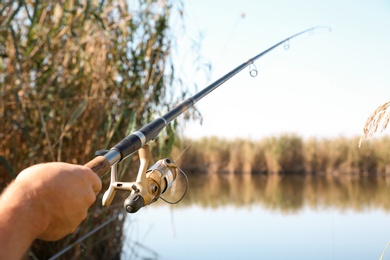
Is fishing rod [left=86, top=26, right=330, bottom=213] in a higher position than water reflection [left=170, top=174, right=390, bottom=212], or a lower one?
higher

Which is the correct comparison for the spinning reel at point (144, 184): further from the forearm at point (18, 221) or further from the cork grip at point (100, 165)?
the forearm at point (18, 221)

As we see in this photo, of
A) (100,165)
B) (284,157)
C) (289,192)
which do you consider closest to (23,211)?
(100,165)

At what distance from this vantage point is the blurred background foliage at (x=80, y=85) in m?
2.80

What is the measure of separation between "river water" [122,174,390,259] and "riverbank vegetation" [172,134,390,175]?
1798 mm

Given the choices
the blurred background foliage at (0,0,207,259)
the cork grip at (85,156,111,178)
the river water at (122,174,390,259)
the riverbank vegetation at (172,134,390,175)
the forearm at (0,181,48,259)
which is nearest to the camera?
the forearm at (0,181,48,259)

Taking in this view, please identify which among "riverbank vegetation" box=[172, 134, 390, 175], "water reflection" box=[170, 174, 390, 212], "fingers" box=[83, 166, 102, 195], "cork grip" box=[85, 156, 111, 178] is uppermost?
"riverbank vegetation" box=[172, 134, 390, 175]

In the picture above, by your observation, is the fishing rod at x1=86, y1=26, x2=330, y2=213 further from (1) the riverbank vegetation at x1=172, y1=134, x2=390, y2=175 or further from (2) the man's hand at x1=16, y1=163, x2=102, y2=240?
(1) the riverbank vegetation at x1=172, y1=134, x2=390, y2=175

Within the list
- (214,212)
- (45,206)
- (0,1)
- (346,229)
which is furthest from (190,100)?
(214,212)

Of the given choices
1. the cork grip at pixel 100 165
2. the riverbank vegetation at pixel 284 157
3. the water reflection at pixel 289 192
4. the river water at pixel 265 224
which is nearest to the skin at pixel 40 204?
the cork grip at pixel 100 165

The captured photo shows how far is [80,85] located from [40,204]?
8.08 feet

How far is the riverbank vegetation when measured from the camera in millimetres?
11922

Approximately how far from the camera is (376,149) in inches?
446

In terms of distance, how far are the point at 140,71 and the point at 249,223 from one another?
367cm

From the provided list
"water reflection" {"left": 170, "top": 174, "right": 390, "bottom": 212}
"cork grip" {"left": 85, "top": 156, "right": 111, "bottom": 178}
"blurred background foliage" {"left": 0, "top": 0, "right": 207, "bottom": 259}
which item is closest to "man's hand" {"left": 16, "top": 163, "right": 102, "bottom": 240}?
"cork grip" {"left": 85, "top": 156, "right": 111, "bottom": 178}
